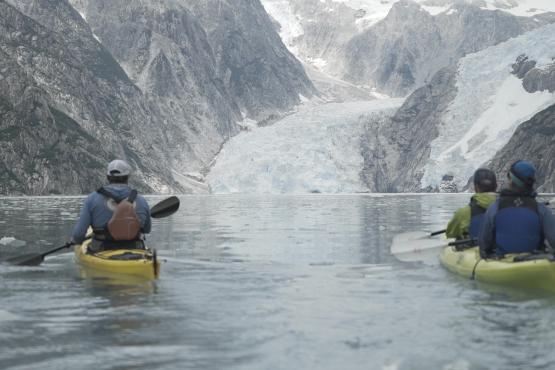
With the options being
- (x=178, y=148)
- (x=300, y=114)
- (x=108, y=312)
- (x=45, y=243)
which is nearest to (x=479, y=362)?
(x=108, y=312)

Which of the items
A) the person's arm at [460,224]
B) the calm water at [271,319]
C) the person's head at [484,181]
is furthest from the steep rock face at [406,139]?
the calm water at [271,319]

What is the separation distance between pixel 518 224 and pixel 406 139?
144m

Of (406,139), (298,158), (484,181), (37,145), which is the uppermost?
(406,139)

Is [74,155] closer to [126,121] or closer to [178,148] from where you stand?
[126,121]

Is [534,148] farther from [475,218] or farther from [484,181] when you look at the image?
[484,181]

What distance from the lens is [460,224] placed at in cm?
1698

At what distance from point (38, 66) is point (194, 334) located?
133894 mm

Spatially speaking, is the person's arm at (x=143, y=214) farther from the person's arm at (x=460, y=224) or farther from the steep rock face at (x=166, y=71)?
the steep rock face at (x=166, y=71)

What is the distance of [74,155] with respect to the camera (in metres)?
119

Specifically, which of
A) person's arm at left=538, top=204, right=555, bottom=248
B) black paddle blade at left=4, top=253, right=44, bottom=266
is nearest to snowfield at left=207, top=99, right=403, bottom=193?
black paddle blade at left=4, top=253, right=44, bottom=266

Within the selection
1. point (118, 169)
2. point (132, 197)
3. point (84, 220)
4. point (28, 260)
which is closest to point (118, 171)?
point (118, 169)

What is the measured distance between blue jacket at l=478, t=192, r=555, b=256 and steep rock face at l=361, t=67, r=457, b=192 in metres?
121

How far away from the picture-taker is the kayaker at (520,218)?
13.3m

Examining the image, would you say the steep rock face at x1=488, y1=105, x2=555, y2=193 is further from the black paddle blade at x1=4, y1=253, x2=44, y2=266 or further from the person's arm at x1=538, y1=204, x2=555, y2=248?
the person's arm at x1=538, y1=204, x2=555, y2=248
